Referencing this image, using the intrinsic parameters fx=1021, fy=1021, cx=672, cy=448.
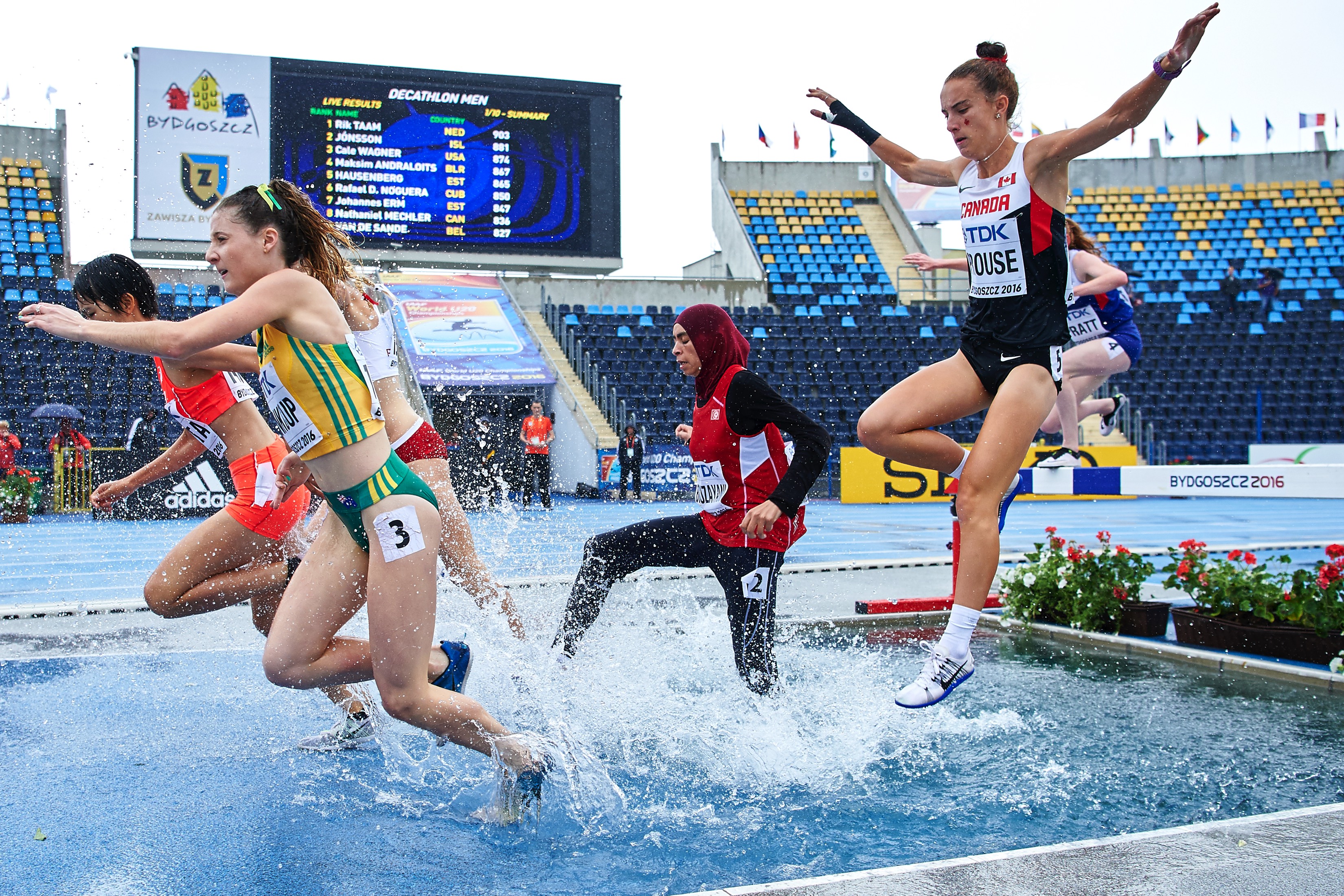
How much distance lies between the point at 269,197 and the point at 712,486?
2.14 meters

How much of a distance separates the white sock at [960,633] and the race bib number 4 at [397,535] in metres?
1.92

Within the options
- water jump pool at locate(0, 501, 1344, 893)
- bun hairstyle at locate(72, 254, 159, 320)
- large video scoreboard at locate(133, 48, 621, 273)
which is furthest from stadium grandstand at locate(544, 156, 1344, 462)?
bun hairstyle at locate(72, 254, 159, 320)

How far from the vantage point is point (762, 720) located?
430cm

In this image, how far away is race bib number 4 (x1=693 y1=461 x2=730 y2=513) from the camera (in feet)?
14.6

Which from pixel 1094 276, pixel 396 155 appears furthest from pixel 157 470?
pixel 396 155

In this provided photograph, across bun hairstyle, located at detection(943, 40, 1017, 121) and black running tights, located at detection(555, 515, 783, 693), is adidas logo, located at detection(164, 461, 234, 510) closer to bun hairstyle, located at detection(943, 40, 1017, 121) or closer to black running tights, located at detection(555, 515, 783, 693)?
black running tights, located at detection(555, 515, 783, 693)

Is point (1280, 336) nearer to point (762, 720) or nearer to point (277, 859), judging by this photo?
point (762, 720)

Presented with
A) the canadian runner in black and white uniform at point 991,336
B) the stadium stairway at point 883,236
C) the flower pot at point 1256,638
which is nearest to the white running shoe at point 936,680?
the canadian runner in black and white uniform at point 991,336

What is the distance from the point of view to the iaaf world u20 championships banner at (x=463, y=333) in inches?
930

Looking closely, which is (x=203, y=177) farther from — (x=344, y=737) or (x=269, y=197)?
(x=269, y=197)

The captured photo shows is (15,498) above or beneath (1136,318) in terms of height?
beneath

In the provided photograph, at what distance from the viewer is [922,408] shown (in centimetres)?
394

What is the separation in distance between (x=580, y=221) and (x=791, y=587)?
18095mm

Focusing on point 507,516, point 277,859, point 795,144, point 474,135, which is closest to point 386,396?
point 277,859
